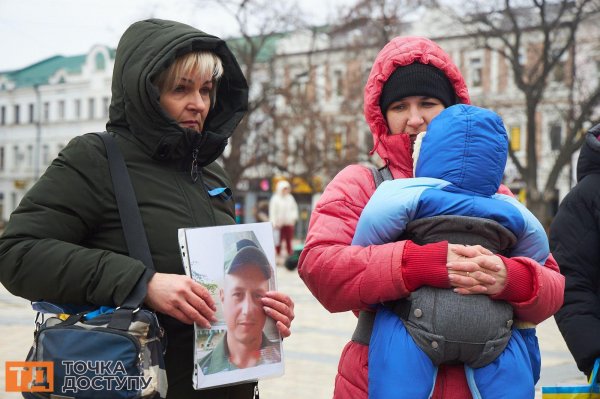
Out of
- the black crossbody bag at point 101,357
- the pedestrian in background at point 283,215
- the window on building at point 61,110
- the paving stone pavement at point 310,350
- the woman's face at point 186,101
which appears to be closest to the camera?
the black crossbody bag at point 101,357

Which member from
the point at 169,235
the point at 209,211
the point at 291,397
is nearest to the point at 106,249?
the point at 169,235

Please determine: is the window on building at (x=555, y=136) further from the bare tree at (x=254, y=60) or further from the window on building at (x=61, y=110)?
the window on building at (x=61, y=110)

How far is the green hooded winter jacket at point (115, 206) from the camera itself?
7.50 ft

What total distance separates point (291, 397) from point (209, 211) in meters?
3.57

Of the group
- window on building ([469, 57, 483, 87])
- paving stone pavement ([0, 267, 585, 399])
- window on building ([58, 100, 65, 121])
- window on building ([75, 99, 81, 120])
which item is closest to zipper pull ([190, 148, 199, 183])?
paving stone pavement ([0, 267, 585, 399])

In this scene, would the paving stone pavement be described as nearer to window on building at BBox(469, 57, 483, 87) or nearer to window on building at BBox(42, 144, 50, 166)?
window on building at BBox(469, 57, 483, 87)

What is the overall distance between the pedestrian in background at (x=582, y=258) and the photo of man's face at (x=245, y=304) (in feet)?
4.32

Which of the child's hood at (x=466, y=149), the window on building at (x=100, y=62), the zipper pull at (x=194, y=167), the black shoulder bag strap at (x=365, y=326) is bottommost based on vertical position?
the window on building at (x=100, y=62)

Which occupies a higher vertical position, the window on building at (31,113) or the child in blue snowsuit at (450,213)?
the child in blue snowsuit at (450,213)

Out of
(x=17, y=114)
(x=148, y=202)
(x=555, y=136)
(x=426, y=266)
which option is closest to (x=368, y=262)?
(x=426, y=266)

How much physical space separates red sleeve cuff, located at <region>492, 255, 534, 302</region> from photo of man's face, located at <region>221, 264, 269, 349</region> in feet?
2.20

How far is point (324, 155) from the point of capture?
120 feet

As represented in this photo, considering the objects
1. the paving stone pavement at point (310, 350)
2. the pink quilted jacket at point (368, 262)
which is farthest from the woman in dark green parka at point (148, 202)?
the paving stone pavement at point (310, 350)

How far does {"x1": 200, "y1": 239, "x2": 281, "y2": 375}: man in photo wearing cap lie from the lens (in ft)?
7.68
